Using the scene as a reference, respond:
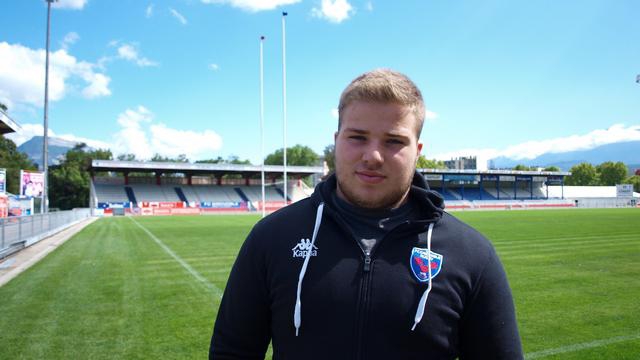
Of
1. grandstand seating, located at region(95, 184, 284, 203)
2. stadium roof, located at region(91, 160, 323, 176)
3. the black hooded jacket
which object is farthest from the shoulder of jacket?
grandstand seating, located at region(95, 184, 284, 203)

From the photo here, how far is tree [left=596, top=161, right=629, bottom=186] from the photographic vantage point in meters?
117

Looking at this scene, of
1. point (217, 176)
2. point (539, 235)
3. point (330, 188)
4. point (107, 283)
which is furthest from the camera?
point (217, 176)

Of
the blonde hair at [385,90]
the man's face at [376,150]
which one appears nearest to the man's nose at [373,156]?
the man's face at [376,150]

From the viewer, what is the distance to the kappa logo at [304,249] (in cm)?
170

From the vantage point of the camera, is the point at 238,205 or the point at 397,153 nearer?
the point at 397,153

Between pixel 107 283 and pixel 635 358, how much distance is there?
8.89m

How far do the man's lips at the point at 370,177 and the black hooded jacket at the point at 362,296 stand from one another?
0.19 meters

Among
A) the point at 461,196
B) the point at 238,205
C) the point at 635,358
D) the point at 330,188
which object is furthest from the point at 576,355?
the point at 461,196

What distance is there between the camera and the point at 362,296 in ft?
5.28

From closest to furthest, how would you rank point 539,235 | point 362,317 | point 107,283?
point 362,317, point 107,283, point 539,235

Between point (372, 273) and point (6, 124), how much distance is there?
18373 millimetres

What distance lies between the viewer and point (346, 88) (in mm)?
1758

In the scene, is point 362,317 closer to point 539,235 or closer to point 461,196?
point 539,235

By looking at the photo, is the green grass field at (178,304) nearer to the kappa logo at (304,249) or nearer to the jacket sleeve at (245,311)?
the jacket sleeve at (245,311)
